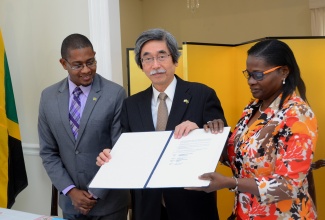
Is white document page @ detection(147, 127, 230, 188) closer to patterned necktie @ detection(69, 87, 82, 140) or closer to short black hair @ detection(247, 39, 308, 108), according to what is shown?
short black hair @ detection(247, 39, 308, 108)

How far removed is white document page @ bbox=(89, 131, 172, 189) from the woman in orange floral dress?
0.85 ft

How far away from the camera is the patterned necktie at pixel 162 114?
1.64m

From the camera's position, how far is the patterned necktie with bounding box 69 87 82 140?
199 cm

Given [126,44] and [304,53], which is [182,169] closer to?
[304,53]

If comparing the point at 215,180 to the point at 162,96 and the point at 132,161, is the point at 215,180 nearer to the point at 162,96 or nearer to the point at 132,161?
the point at 132,161

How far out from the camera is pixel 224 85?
3.09m

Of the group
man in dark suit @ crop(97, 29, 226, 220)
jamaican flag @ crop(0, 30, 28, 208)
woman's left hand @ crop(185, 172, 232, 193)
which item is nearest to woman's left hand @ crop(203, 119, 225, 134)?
man in dark suit @ crop(97, 29, 226, 220)

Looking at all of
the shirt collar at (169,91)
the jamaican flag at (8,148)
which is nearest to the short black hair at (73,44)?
the shirt collar at (169,91)

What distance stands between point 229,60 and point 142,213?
1845mm

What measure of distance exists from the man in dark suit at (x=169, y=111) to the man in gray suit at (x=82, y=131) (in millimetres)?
284

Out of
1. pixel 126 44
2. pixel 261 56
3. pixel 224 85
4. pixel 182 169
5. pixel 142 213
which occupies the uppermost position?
pixel 126 44

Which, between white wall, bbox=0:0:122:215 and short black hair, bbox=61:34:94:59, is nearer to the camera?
short black hair, bbox=61:34:94:59

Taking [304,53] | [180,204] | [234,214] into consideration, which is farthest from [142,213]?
[304,53]

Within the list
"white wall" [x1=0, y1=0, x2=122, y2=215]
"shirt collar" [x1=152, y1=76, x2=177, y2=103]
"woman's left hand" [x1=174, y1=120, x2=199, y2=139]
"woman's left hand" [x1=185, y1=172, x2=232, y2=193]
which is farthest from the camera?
"white wall" [x1=0, y1=0, x2=122, y2=215]
